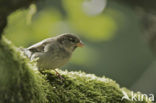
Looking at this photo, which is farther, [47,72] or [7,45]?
[47,72]

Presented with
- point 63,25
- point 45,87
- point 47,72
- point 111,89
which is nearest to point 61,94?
point 45,87

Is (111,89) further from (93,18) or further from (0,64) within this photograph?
(0,64)

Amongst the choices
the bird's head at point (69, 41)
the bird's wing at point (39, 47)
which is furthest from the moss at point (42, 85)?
the bird's head at point (69, 41)

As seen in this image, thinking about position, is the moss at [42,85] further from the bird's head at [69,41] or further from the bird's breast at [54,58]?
the bird's head at [69,41]

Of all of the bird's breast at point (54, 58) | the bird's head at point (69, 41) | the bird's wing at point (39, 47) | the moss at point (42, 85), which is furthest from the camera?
the bird's head at point (69, 41)

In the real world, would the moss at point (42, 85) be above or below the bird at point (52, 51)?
below

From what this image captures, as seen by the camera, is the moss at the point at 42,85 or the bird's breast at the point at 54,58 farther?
the bird's breast at the point at 54,58

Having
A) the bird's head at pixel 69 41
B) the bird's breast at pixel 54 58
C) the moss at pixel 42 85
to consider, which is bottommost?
the moss at pixel 42 85

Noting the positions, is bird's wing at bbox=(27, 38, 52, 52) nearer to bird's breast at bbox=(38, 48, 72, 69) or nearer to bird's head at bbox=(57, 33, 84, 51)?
bird's breast at bbox=(38, 48, 72, 69)

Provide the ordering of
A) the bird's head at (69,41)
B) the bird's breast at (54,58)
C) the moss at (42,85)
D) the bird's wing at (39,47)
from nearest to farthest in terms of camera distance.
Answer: the moss at (42,85) → the bird's breast at (54,58) → the bird's wing at (39,47) → the bird's head at (69,41)
